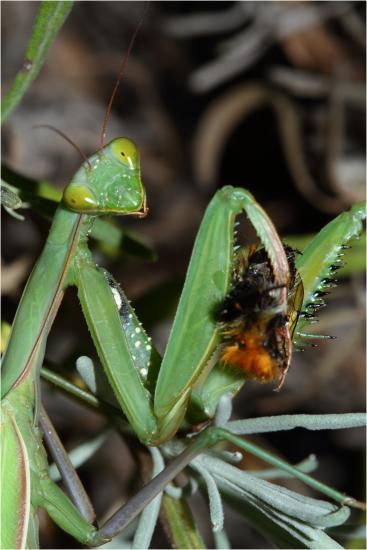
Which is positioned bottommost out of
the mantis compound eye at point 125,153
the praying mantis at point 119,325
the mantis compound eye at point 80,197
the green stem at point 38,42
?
the praying mantis at point 119,325

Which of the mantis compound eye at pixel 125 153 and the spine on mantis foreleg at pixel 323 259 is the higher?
the mantis compound eye at pixel 125 153

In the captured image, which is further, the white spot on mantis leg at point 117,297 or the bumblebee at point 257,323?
the white spot on mantis leg at point 117,297

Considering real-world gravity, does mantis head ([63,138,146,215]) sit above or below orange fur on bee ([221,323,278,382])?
above

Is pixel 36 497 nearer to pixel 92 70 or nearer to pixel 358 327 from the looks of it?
pixel 358 327

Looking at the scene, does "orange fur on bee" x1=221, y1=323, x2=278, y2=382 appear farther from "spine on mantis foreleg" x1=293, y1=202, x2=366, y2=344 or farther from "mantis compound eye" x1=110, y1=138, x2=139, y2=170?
"mantis compound eye" x1=110, y1=138, x2=139, y2=170

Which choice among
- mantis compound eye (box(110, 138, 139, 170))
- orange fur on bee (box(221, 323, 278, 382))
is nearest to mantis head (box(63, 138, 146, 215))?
mantis compound eye (box(110, 138, 139, 170))

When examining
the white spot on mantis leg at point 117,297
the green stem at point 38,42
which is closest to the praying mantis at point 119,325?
the white spot on mantis leg at point 117,297

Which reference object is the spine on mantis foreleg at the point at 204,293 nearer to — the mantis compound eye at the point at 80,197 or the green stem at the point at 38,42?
the mantis compound eye at the point at 80,197

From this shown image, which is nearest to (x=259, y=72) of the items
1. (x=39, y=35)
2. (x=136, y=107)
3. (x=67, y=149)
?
(x=136, y=107)
